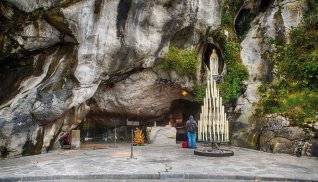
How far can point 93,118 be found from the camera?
21422mm

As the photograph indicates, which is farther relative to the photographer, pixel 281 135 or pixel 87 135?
pixel 87 135

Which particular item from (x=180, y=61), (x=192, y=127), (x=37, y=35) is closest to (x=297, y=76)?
(x=192, y=127)

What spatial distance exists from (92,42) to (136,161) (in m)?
6.38

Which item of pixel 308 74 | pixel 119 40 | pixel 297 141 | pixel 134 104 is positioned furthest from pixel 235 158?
pixel 134 104

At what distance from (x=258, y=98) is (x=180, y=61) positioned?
4248 millimetres

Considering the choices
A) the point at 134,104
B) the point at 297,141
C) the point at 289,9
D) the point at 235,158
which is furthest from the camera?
the point at 134,104

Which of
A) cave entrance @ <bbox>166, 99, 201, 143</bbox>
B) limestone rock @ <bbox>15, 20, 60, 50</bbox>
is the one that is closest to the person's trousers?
cave entrance @ <bbox>166, 99, 201, 143</bbox>

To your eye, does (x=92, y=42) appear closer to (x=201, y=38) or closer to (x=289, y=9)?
(x=201, y=38)

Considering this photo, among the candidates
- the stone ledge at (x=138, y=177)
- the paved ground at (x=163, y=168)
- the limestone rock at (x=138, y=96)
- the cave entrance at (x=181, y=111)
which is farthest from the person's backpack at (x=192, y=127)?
the stone ledge at (x=138, y=177)

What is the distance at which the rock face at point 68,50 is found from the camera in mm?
13375

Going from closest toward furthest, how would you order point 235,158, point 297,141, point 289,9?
point 235,158 → point 297,141 → point 289,9

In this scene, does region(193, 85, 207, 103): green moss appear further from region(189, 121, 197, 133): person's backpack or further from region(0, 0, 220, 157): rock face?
region(189, 121, 197, 133): person's backpack

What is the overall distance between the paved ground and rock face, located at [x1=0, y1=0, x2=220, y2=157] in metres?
1.88

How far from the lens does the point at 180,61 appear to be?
16.8m
